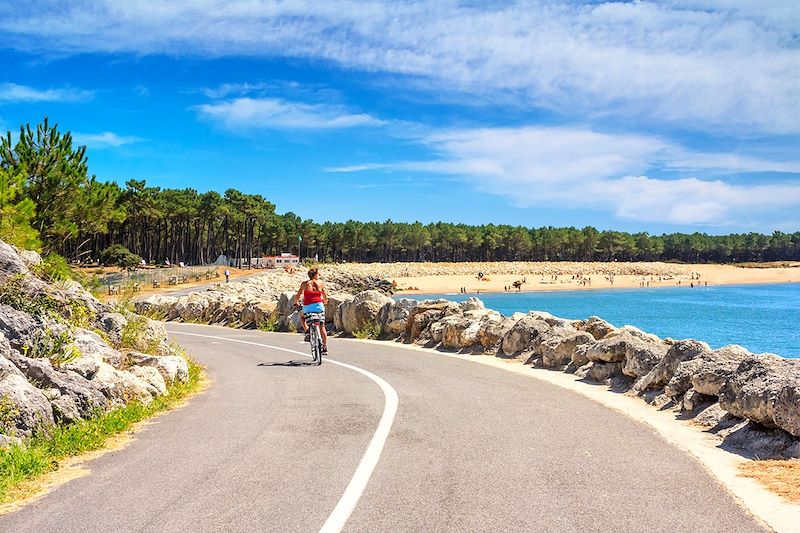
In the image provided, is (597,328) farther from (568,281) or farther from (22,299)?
(568,281)

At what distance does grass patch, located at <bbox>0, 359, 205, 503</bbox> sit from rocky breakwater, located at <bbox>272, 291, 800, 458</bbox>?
761 centimetres

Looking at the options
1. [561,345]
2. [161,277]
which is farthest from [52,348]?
[161,277]

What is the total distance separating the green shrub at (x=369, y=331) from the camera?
2156cm

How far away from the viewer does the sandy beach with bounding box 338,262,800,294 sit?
341 feet

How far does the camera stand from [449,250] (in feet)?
578

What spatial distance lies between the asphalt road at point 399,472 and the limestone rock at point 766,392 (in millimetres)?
1097

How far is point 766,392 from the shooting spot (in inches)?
289

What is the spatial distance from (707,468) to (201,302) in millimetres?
29259

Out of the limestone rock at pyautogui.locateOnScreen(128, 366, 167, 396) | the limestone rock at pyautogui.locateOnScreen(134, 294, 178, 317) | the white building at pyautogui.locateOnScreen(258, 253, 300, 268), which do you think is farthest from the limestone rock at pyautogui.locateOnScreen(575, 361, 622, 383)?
the white building at pyautogui.locateOnScreen(258, 253, 300, 268)

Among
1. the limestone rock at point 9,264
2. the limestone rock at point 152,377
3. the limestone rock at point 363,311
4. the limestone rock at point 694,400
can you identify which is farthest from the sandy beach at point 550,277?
the limestone rock at point 694,400

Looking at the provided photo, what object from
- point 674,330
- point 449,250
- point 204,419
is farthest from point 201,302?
point 449,250

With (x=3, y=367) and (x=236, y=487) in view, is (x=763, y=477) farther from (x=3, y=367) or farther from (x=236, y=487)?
(x=3, y=367)

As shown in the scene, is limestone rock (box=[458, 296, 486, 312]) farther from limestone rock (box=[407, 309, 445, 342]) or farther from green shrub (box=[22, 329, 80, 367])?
green shrub (box=[22, 329, 80, 367])

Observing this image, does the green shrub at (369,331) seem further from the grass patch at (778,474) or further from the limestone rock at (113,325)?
the grass patch at (778,474)
